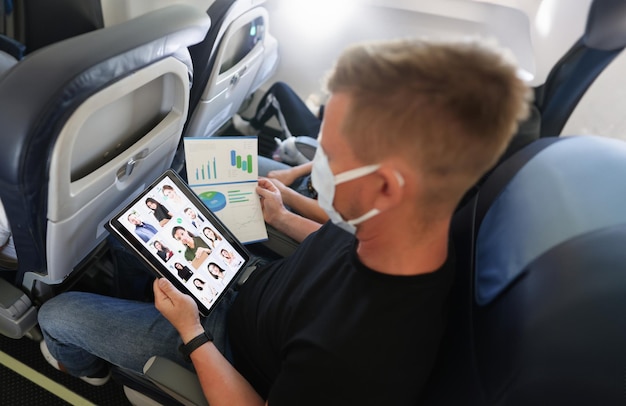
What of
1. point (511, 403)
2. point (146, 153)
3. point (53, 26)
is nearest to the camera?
point (511, 403)

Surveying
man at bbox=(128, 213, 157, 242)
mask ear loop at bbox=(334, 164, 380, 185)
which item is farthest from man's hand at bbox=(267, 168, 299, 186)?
mask ear loop at bbox=(334, 164, 380, 185)

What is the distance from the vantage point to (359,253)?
89 centimetres

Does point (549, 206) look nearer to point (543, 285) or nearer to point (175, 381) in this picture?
point (543, 285)

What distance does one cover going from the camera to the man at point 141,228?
3.42ft

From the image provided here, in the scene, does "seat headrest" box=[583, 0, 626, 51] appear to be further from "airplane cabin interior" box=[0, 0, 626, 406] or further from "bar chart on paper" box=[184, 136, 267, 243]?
"bar chart on paper" box=[184, 136, 267, 243]

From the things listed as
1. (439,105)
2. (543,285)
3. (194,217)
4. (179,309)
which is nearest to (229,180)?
(194,217)

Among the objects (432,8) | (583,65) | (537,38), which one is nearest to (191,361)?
(583,65)

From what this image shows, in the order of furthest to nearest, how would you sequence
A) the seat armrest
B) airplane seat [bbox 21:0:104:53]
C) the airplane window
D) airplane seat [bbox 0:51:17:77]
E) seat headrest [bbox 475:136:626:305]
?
airplane seat [bbox 21:0:104:53] < the airplane window < airplane seat [bbox 0:51:17:77] < the seat armrest < seat headrest [bbox 475:136:626:305]

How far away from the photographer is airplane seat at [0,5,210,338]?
75 centimetres

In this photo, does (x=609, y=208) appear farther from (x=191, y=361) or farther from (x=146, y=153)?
(x=146, y=153)

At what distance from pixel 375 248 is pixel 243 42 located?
4.26 ft

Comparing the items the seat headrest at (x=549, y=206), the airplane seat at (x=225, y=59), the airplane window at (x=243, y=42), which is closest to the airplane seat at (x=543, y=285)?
the seat headrest at (x=549, y=206)

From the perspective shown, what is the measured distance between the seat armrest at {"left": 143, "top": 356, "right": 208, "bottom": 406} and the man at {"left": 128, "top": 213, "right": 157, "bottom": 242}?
0.93 ft

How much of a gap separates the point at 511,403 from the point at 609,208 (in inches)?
13.4
